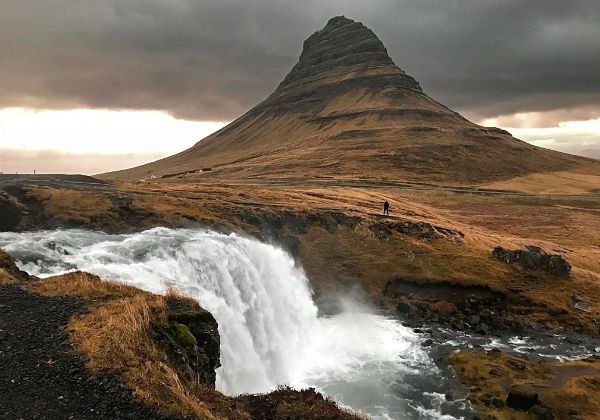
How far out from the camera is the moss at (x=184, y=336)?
19.0 m

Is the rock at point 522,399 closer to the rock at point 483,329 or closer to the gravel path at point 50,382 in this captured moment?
the rock at point 483,329

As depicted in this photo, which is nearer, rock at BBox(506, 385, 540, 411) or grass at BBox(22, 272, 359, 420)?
grass at BBox(22, 272, 359, 420)

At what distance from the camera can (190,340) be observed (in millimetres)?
19203

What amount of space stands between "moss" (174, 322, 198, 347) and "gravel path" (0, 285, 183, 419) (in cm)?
417

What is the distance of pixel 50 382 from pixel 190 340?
5.82 meters

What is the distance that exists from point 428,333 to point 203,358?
3241cm

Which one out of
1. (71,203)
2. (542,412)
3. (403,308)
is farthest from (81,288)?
(403,308)

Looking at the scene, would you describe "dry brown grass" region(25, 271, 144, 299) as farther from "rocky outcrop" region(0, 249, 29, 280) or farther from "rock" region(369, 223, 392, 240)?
"rock" region(369, 223, 392, 240)

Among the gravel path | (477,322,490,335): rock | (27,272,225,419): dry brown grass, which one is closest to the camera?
the gravel path

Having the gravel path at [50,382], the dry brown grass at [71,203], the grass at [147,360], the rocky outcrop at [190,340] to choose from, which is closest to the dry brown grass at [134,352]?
the grass at [147,360]

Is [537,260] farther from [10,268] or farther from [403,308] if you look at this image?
[10,268]

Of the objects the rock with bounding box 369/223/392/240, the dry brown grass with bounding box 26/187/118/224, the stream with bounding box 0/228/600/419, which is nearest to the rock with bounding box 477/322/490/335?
the stream with bounding box 0/228/600/419

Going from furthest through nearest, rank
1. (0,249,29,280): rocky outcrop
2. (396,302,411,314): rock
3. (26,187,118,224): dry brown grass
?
1. (396,302,411,314): rock
2. (26,187,118,224): dry brown grass
3. (0,249,29,280): rocky outcrop

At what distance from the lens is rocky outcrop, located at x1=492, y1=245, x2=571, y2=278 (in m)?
57.5
